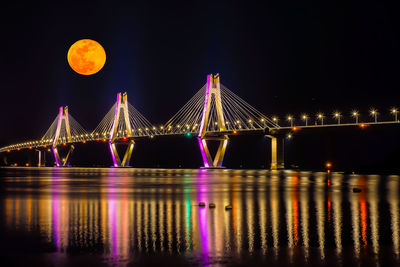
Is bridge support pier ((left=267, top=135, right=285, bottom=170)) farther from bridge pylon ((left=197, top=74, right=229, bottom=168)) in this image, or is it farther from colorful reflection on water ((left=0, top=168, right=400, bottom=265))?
colorful reflection on water ((left=0, top=168, right=400, bottom=265))

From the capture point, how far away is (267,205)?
2106cm

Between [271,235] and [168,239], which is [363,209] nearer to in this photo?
[271,235]

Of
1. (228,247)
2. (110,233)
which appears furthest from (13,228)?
(228,247)

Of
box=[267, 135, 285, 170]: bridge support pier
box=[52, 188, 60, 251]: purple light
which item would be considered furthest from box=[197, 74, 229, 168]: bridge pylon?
box=[52, 188, 60, 251]: purple light

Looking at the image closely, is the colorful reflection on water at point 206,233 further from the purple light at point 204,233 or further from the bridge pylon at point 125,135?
the bridge pylon at point 125,135

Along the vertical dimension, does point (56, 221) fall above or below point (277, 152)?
below

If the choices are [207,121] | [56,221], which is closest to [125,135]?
[207,121]

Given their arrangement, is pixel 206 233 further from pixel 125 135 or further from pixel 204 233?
pixel 125 135

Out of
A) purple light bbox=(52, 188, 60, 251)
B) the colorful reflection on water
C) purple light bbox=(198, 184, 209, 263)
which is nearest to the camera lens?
the colorful reflection on water

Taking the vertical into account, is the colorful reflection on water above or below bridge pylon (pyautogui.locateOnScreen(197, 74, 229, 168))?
below

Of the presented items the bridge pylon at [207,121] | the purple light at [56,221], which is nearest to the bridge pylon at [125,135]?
the bridge pylon at [207,121]

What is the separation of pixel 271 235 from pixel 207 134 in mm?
76978

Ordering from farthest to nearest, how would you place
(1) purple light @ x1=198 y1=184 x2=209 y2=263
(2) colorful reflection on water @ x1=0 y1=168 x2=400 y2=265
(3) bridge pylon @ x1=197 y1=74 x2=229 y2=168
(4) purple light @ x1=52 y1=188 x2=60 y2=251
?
(3) bridge pylon @ x1=197 y1=74 x2=229 y2=168, (4) purple light @ x1=52 y1=188 x2=60 y2=251, (1) purple light @ x1=198 y1=184 x2=209 y2=263, (2) colorful reflection on water @ x1=0 y1=168 x2=400 y2=265

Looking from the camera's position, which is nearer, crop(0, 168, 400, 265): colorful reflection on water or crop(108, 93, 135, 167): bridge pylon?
crop(0, 168, 400, 265): colorful reflection on water
